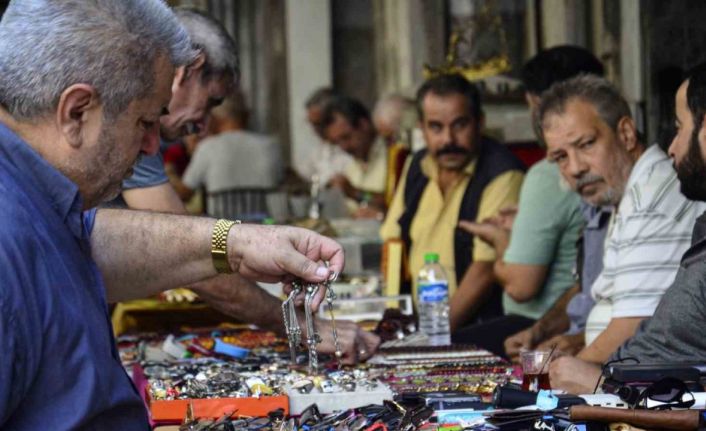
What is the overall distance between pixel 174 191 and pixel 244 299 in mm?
648

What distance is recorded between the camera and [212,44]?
450cm

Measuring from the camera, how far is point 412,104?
9.45 metres

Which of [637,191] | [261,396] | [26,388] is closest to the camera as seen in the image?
[26,388]

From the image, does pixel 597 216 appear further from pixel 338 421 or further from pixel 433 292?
pixel 338 421

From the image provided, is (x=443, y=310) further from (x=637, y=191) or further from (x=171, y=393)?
(x=171, y=393)

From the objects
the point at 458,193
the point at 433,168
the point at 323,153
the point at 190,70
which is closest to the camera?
the point at 190,70

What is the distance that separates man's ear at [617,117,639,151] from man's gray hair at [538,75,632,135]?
2 centimetres

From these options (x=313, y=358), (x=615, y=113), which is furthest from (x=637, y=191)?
(x=313, y=358)

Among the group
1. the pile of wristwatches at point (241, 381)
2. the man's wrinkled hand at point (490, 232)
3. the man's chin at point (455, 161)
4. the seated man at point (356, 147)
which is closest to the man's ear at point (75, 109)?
the pile of wristwatches at point (241, 381)

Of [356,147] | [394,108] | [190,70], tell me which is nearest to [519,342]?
[190,70]

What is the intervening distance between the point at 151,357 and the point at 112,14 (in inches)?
82.4

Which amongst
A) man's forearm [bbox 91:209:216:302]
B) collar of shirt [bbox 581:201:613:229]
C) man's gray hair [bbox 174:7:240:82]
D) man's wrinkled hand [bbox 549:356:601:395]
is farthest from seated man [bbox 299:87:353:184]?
man's forearm [bbox 91:209:216:302]

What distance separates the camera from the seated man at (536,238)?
542 cm

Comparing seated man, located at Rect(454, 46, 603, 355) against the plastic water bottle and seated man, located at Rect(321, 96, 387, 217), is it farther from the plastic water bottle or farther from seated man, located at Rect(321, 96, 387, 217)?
seated man, located at Rect(321, 96, 387, 217)
